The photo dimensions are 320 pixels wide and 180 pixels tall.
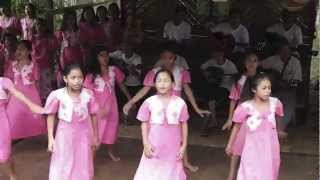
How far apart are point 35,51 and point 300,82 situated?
373 centimetres

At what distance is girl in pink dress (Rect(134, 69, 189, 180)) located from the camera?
4871 millimetres

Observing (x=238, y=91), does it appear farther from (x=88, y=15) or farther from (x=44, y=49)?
(x=88, y=15)

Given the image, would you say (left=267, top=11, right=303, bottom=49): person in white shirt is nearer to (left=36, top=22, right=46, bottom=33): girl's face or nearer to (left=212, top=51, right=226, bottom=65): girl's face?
(left=212, top=51, right=226, bottom=65): girl's face

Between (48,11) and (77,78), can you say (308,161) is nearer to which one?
(77,78)

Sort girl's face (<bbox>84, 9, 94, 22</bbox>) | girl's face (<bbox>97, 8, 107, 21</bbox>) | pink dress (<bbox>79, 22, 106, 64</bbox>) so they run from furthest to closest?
girl's face (<bbox>97, 8, 107, 21</bbox>), girl's face (<bbox>84, 9, 94, 22</bbox>), pink dress (<bbox>79, 22, 106, 64</bbox>)

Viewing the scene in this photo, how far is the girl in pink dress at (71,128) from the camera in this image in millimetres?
4852

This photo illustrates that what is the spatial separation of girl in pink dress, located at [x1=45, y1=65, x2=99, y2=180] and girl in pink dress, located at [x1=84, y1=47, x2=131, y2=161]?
1.10 metres

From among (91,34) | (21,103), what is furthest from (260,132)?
(91,34)

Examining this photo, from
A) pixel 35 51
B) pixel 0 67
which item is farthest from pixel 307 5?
pixel 0 67

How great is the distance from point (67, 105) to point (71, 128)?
0.20 metres

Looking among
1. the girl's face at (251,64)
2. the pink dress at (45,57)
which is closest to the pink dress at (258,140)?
the girl's face at (251,64)

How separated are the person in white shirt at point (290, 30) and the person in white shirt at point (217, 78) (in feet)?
3.46

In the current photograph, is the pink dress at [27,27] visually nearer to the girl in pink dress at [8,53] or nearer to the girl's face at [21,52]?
the girl in pink dress at [8,53]

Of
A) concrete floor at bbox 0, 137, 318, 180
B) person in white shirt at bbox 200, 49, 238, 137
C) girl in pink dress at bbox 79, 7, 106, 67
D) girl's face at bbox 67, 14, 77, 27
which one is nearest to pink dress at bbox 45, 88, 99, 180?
concrete floor at bbox 0, 137, 318, 180
